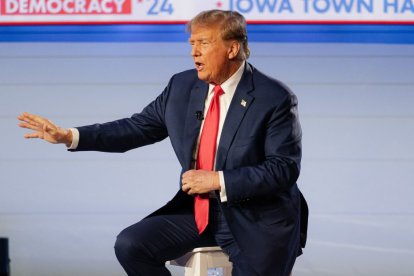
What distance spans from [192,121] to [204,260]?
0.49 metres

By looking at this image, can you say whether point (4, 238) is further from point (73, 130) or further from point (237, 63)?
point (237, 63)

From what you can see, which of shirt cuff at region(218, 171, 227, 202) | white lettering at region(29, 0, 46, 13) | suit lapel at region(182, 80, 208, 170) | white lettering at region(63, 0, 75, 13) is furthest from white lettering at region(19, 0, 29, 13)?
shirt cuff at region(218, 171, 227, 202)

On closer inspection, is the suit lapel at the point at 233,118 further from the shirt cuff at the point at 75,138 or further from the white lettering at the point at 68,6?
the white lettering at the point at 68,6

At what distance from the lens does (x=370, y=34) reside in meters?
4.80

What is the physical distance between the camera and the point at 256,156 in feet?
10.4

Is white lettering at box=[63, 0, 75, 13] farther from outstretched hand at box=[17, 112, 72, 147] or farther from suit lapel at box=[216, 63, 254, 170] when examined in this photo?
suit lapel at box=[216, 63, 254, 170]

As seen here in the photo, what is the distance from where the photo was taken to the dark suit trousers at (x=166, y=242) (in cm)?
317

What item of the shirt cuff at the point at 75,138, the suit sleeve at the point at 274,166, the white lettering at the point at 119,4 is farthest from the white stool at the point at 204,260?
the white lettering at the point at 119,4

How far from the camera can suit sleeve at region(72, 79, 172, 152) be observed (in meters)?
3.28

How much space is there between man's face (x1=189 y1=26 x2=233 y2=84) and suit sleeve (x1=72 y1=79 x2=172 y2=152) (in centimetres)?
24

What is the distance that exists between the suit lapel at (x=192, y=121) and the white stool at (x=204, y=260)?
0.31 meters

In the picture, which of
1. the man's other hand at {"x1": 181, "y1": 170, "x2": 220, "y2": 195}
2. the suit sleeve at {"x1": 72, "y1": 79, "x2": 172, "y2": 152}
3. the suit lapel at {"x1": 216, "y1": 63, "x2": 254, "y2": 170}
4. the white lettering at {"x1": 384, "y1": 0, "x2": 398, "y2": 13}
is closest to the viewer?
the man's other hand at {"x1": 181, "y1": 170, "x2": 220, "y2": 195}

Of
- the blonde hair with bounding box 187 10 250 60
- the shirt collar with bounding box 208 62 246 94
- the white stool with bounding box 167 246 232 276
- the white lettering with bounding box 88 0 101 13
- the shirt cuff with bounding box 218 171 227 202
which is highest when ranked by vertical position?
the white lettering with bounding box 88 0 101 13

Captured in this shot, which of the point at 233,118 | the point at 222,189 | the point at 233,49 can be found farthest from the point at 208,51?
the point at 222,189
